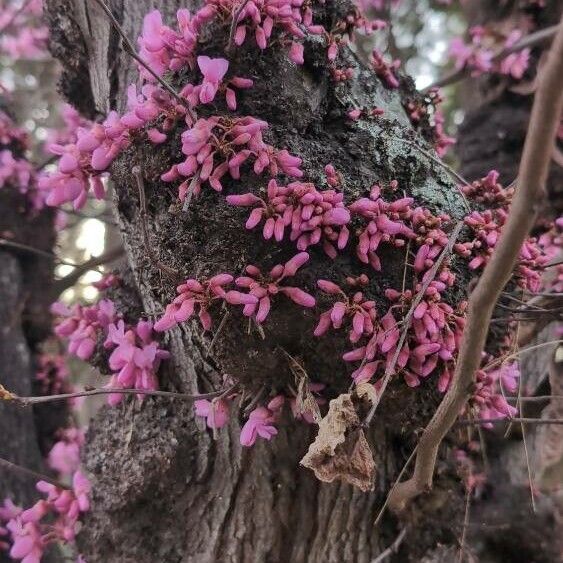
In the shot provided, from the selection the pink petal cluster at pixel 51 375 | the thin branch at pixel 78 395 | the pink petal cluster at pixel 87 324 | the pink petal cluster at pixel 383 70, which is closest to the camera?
the thin branch at pixel 78 395

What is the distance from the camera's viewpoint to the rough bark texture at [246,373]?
4.95ft

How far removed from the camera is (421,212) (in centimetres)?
154

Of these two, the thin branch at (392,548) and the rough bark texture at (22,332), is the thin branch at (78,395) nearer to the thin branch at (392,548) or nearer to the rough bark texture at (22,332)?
the thin branch at (392,548)

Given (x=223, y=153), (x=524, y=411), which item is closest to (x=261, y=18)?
(x=223, y=153)

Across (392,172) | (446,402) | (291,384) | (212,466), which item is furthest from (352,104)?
(212,466)

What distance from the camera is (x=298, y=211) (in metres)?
1.41

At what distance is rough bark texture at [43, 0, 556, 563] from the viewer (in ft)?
4.95

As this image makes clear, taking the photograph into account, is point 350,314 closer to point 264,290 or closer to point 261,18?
point 264,290

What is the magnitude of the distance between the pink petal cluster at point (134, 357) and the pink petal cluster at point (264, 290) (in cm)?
46

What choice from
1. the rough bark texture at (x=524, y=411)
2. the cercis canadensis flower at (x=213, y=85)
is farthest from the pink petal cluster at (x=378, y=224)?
the rough bark texture at (x=524, y=411)

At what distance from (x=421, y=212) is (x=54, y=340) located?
2268 mm

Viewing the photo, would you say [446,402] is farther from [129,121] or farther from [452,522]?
[129,121]

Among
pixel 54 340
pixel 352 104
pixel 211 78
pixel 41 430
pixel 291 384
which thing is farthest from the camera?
pixel 54 340

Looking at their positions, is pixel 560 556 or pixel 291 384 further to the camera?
pixel 560 556
